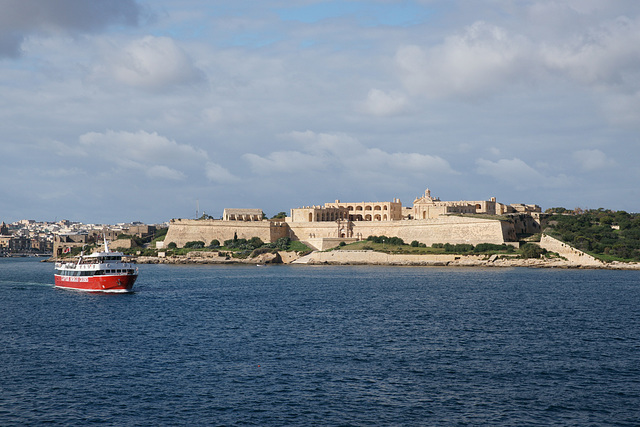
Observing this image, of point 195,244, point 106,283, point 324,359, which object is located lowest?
point 324,359

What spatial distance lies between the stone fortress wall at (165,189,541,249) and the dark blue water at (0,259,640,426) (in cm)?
3550

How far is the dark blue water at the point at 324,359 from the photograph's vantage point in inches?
643

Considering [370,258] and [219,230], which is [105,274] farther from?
[219,230]

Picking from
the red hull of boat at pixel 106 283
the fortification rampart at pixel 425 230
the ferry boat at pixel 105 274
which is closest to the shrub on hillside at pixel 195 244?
the fortification rampart at pixel 425 230

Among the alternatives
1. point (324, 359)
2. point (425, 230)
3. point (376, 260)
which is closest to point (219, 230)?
point (376, 260)

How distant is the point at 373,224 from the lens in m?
87.2

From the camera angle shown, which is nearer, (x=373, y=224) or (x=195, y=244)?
(x=373, y=224)

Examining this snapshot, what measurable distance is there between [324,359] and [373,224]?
216ft

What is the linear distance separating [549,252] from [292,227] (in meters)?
37.3

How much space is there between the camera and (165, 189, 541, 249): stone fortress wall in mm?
75875

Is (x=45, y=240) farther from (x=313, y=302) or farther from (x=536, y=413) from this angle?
(x=536, y=413)

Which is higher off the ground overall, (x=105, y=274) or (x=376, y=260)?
(x=376, y=260)

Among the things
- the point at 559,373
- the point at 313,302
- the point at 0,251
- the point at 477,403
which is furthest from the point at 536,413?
the point at 0,251

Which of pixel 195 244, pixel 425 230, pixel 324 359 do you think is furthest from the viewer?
pixel 195 244
